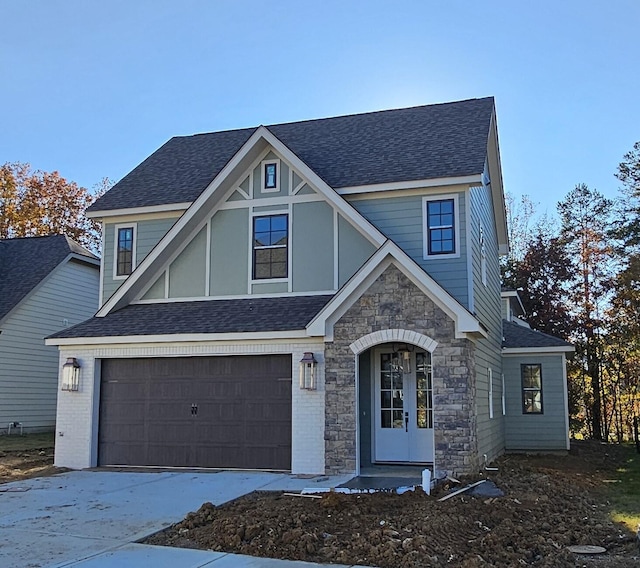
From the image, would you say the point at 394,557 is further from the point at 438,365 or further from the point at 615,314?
the point at 615,314

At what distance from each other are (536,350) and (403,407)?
6.50 meters

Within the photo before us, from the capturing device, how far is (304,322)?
13.3 metres

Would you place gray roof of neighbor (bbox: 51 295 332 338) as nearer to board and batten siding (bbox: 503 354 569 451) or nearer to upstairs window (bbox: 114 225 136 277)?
upstairs window (bbox: 114 225 136 277)

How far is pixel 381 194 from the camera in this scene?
14.7 m

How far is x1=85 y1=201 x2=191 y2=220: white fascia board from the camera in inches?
640

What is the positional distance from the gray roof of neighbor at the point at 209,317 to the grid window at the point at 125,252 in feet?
4.95

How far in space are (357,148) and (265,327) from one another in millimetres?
5517

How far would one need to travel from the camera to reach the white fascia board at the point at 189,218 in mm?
14750

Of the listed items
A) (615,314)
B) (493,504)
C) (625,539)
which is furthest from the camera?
(615,314)

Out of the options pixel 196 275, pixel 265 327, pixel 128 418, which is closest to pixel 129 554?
pixel 265 327

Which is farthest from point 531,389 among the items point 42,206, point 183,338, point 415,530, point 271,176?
point 42,206

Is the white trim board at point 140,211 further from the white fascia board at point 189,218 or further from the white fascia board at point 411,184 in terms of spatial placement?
the white fascia board at point 411,184

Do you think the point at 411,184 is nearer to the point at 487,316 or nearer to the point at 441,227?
the point at 441,227

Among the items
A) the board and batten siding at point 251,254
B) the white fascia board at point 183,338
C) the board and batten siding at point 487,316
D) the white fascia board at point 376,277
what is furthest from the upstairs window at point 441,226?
the white fascia board at point 183,338
